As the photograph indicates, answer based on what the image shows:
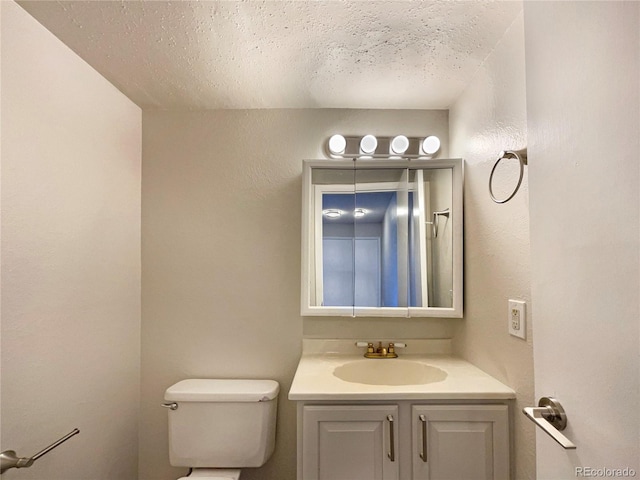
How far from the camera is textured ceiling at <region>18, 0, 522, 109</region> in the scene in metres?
1.19

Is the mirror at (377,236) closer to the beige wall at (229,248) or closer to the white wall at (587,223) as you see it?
the beige wall at (229,248)

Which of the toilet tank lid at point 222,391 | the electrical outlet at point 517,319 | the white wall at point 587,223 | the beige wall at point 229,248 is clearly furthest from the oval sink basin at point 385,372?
the white wall at point 587,223

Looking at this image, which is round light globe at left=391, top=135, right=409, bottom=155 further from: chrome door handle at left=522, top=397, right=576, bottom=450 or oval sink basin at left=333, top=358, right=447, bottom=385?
chrome door handle at left=522, top=397, right=576, bottom=450

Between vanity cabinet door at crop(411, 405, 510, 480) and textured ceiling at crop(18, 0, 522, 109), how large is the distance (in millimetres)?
1335

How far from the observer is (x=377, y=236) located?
1.83 m

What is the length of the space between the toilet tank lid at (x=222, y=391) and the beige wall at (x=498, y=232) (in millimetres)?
958

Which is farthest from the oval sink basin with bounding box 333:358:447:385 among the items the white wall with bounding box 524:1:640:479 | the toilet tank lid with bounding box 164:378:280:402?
the white wall with bounding box 524:1:640:479

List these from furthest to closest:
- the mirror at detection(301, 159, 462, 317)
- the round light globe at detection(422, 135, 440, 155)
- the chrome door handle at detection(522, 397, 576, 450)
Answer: the round light globe at detection(422, 135, 440, 155)
the mirror at detection(301, 159, 462, 317)
the chrome door handle at detection(522, 397, 576, 450)

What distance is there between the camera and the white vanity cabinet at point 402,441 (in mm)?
1276

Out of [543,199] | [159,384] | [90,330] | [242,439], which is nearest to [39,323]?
[90,330]

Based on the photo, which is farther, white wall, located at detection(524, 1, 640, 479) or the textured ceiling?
the textured ceiling

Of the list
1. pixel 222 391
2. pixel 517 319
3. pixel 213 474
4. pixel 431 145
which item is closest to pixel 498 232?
pixel 517 319

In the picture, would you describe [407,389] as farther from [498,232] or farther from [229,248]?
[229,248]

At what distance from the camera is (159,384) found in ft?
6.20
